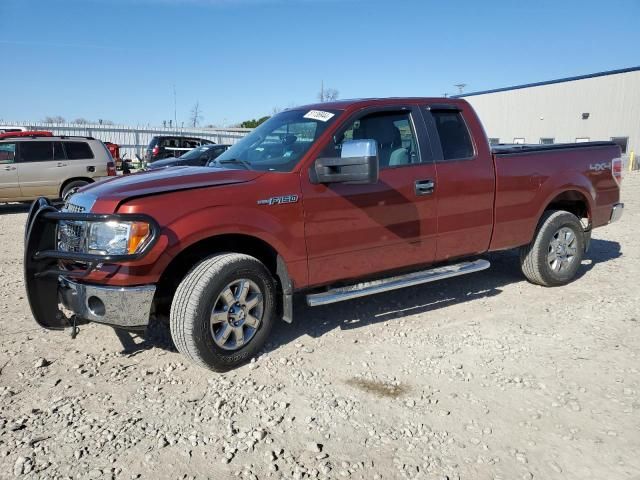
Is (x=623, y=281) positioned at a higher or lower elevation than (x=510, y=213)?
lower

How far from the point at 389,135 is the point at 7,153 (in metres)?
10.6

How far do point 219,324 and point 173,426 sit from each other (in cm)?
82

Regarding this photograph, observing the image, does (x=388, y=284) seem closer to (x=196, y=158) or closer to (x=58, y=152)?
(x=196, y=158)

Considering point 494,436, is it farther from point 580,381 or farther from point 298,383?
point 298,383

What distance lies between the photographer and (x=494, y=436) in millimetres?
2914

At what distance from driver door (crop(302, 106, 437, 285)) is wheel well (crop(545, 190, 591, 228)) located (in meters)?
1.99

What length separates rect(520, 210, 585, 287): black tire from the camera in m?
5.50

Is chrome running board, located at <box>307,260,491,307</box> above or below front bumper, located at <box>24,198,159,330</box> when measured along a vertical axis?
below

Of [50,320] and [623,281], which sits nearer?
[50,320]

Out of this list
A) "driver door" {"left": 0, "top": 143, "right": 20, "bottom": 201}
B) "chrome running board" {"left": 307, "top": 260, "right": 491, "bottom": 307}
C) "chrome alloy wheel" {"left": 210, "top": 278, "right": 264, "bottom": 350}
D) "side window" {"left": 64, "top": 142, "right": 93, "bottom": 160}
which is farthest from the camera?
"side window" {"left": 64, "top": 142, "right": 93, "bottom": 160}

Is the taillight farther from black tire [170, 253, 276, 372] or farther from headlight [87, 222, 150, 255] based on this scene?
headlight [87, 222, 150, 255]

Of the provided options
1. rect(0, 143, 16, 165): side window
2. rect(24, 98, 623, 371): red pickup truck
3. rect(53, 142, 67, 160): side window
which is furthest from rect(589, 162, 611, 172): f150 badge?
rect(0, 143, 16, 165): side window

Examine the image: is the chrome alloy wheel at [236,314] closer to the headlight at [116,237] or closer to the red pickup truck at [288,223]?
the red pickup truck at [288,223]

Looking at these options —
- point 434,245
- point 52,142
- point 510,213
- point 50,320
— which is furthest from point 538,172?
point 52,142
